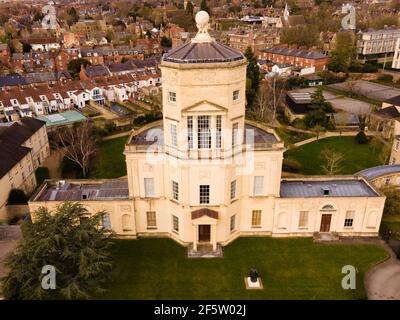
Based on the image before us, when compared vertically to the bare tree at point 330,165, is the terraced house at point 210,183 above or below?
above

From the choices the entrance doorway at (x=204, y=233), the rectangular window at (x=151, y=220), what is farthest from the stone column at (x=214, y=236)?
the rectangular window at (x=151, y=220)

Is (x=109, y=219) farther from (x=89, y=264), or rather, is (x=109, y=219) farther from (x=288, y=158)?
(x=288, y=158)

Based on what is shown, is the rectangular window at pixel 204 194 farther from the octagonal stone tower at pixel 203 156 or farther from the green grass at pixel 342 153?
the green grass at pixel 342 153

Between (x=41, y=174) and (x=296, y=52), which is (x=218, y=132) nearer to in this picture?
(x=41, y=174)

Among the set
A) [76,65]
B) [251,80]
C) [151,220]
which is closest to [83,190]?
[151,220]

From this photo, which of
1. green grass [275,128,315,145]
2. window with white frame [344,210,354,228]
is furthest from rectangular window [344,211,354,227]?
green grass [275,128,315,145]
